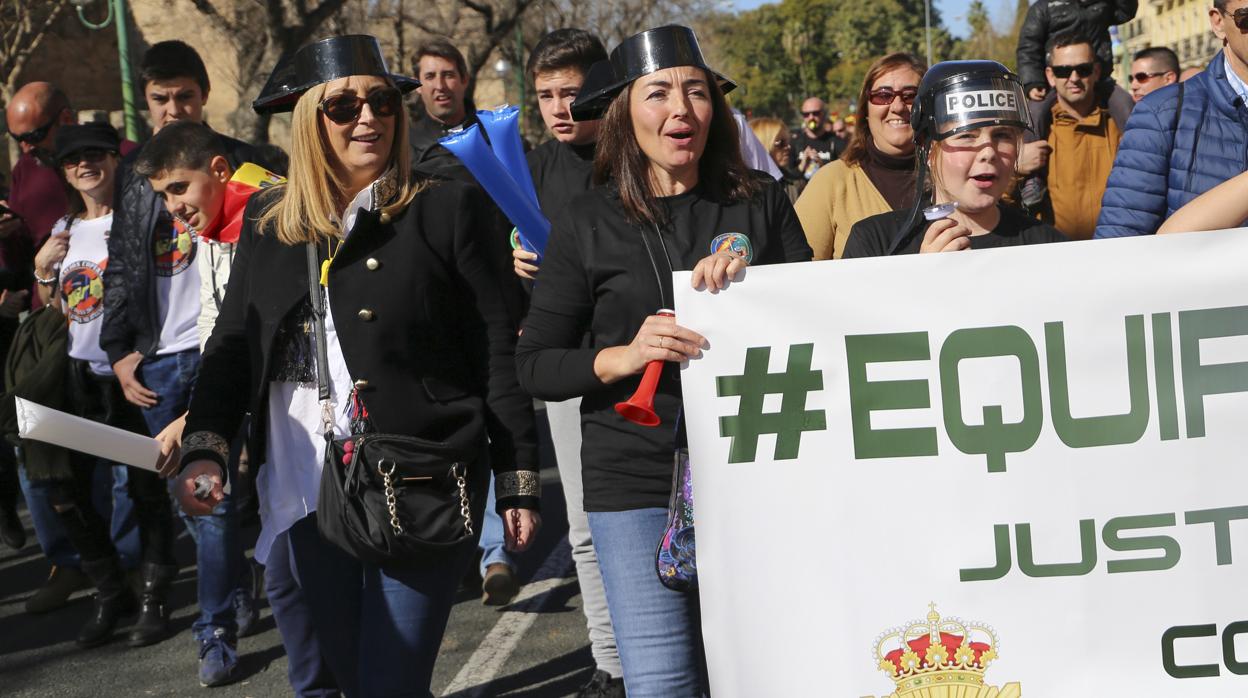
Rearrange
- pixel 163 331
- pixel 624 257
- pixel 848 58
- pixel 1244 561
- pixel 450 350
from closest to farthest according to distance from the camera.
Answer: pixel 1244 561
pixel 624 257
pixel 450 350
pixel 163 331
pixel 848 58

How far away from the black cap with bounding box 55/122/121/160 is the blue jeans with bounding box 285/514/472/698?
2987 mm

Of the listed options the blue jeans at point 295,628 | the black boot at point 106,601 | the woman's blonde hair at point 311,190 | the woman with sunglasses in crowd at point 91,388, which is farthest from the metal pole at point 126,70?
the woman's blonde hair at point 311,190

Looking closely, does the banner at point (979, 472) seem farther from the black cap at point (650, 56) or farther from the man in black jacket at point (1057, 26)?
the man in black jacket at point (1057, 26)

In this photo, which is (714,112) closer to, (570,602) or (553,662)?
(553,662)

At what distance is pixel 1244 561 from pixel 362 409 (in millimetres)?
1901

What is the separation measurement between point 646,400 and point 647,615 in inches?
21.2

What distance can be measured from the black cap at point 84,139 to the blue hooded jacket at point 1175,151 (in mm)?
4025

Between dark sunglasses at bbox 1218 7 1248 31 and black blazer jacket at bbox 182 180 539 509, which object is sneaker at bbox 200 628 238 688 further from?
dark sunglasses at bbox 1218 7 1248 31

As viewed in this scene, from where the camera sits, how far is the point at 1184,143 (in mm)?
3523

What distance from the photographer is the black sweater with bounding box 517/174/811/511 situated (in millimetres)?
3043

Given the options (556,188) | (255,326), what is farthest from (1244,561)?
(556,188)

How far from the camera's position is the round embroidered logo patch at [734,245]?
9.89 feet

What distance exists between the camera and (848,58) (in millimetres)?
89375

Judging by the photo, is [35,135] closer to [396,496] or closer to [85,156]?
[85,156]
